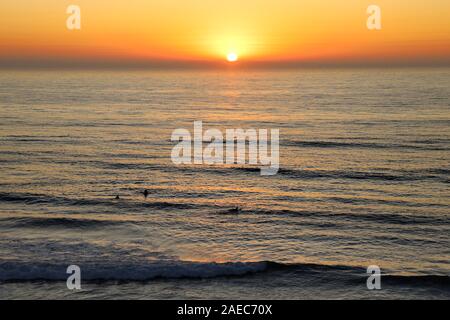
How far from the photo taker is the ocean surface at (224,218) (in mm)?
22422

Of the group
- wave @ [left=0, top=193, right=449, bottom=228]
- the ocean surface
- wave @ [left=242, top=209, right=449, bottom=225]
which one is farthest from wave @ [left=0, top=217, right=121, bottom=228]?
wave @ [left=242, top=209, right=449, bottom=225]

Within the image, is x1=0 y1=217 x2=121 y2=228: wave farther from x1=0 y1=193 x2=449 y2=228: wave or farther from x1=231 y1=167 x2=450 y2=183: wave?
x1=231 y1=167 x2=450 y2=183: wave

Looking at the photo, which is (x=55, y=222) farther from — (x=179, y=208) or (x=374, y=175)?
(x=374, y=175)

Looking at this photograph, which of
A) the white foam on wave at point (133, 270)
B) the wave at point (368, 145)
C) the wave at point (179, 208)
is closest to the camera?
the white foam on wave at point (133, 270)

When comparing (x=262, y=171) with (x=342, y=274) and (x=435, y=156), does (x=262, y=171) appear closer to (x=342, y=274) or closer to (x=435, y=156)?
(x=435, y=156)

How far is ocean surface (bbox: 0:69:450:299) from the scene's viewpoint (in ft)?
73.6

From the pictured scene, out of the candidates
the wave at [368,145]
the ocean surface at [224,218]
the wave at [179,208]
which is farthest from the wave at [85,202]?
the wave at [368,145]

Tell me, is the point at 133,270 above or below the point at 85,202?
below

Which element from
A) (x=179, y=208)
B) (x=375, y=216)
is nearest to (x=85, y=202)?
(x=179, y=208)

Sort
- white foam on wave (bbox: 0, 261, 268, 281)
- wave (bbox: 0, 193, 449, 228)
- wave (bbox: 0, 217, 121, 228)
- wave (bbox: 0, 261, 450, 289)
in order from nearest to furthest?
wave (bbox: 0, 261, 450, 289)
white foam on wave (bbox: 0, 261, 268, 281)
wave (bbox: 0, 217, 121, 228)
wave (bbox: 0, 193, 449, 228)

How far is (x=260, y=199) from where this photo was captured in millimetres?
36062

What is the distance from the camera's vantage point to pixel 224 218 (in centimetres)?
3189

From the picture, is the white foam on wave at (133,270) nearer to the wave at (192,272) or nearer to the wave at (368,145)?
the wave at (192,272)
